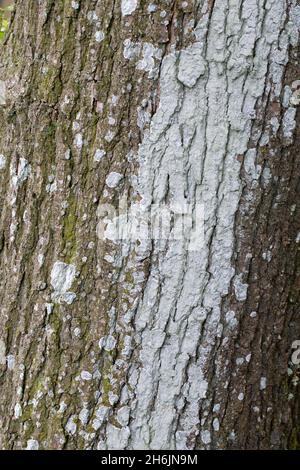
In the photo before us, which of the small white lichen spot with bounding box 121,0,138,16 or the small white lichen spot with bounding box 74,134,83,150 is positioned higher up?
the small white lichen spot with bounding box 121,0,138,16

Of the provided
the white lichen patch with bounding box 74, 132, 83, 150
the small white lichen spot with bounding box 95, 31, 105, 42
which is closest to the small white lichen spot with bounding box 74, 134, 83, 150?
the white lichen patch with bounding box 74, 132, 83, 150

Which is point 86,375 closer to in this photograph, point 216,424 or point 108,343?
point 108,343

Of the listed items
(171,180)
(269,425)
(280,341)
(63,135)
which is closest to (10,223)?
(63,135)

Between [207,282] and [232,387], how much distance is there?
11.8 inches

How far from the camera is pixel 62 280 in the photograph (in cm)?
160

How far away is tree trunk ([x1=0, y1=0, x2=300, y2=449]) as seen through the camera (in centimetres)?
151

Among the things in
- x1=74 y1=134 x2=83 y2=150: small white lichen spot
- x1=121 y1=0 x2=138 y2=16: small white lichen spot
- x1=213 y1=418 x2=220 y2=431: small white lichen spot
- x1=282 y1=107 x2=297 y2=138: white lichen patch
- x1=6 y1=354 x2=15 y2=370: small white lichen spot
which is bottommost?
x1=213 y1=418 x2=220 y2=431: small white lichen spot

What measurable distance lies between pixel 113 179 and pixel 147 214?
13 centimetres

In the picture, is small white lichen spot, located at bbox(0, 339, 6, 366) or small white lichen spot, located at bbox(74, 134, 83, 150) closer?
small white lichen spot, located at bbox(74, 134, 83, 150)

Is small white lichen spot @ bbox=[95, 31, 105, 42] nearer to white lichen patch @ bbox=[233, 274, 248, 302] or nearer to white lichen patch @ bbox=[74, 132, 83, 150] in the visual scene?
white lichen patch @ bbox=[74, 132, 83, 150]

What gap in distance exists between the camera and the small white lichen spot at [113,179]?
5.07 feet

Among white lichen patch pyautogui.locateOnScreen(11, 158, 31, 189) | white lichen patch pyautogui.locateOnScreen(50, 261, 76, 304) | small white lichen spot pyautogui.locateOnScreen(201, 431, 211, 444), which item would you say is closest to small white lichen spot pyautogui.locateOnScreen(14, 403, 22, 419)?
white lichen patch pyautogui.locateOnScreen(50, 261, 76, 304)

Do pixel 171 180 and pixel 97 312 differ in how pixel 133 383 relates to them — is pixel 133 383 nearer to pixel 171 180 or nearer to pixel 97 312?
pixel 97 312

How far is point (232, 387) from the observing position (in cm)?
160
